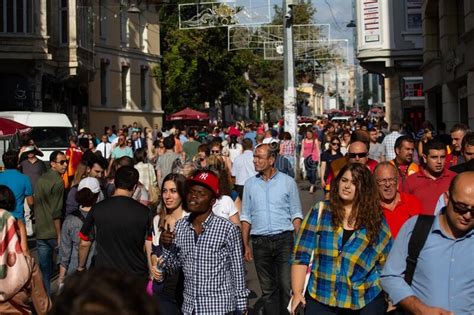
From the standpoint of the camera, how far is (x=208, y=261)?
240 inches

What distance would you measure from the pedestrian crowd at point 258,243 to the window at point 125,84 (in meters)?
34.7

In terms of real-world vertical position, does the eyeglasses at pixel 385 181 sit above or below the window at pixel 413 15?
below

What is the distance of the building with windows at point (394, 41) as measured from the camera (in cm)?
3581

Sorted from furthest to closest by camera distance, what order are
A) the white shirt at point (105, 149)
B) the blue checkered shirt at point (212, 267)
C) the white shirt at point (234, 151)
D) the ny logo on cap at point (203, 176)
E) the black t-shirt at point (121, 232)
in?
the white shirt at point (105, 149) → the white shirt at point (234, 151) → the black t-shirt at point (121, 232) → the ny logo on cap at point (203, 176) → the blue checkered shirt at point (212, 267)

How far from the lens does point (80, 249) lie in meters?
7.94

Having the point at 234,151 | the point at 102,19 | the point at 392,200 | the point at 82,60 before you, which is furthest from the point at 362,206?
the point at 102,19

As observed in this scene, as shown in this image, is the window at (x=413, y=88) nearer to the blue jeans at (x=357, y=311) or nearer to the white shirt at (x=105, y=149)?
the white shirt at (x=105, y=149)

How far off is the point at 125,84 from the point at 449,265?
4152 cm

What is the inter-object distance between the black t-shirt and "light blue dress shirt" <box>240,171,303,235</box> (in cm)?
→ 169

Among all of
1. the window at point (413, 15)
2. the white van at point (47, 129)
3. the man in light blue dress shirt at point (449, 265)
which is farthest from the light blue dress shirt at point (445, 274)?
the window at point (413, 15)

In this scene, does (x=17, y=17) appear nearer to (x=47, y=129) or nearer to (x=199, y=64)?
(x=47, y=129)

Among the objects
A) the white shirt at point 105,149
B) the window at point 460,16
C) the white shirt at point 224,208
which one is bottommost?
the white shirt at point 224,208

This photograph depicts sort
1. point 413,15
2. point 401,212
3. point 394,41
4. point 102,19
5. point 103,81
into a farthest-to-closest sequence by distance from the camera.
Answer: point 103,81 < point 102,19 < point 394,41 < point 413,15 < point 401,212

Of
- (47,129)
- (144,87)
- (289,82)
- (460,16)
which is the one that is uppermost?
(144,87)
